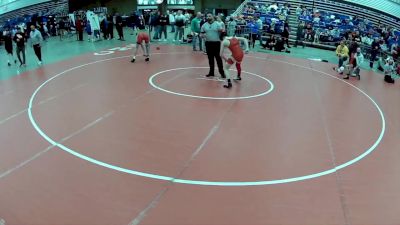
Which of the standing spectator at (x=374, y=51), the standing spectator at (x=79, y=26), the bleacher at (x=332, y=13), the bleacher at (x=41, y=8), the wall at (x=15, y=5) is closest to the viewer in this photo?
the standing spectator at (x=374, y=51)

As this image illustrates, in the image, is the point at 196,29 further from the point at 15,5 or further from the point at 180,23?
the point at 15,5

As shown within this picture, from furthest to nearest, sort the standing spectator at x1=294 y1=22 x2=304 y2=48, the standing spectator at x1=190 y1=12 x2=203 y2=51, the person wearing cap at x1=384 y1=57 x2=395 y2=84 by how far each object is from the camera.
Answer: the standing spectator at x1=294 y1=22 x2=304 y2=48
the standing spectator at x1=190 y1=12 x2=203 y2=51
the person wearing cap at x1=384 y1=57 x2=395 y2=84

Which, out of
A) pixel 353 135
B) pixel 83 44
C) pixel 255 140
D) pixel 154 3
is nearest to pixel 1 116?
pixel 255 140

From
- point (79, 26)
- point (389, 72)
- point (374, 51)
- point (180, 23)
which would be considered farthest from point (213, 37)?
point (79, 26)

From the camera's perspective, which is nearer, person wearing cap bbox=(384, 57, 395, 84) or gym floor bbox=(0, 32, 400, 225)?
gym floor bbox=(0, 32, 400, 225)

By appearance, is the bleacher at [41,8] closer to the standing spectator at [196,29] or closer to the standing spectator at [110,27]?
the standing spectator at [110,27]

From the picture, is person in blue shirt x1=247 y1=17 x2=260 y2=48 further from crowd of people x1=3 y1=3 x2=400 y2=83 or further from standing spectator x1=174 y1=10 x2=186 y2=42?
standing spectator x1=174 y1=10 x2=186 y2=42

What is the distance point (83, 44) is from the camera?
19.9 metres

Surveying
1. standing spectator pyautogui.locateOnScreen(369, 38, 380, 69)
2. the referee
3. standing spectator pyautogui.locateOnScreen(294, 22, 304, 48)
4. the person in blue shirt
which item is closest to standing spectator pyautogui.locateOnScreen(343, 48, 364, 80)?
standing spectator pyautogui.locateOnScreen(369, 38, 380, 69)

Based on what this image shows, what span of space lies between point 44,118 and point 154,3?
91.3 ft

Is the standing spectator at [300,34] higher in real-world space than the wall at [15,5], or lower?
lower

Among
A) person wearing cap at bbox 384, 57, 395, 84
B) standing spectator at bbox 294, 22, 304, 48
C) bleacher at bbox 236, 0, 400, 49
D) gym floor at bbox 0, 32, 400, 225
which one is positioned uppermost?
bleacher at bbox 236, 0, 400, 49

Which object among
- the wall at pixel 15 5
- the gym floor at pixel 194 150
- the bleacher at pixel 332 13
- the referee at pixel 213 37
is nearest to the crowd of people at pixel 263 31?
the bleacher at pixel 332 13

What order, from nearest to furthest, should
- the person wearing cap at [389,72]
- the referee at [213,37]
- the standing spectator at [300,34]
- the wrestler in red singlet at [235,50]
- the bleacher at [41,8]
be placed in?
the wrestler in red singlet at [235,50] → the referee at [213,37] → the person wearing cap at [389,72] → the standing spectator at [300,34] → the bleacher at [41,8]
